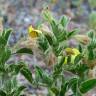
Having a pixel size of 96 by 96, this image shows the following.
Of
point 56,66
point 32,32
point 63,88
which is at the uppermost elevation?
point 32,32

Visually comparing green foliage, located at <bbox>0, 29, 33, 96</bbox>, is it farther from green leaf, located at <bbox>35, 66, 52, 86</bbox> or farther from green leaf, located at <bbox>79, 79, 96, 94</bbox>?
green leaf, located at <bbox>79, 79, 96, 94</bbox>

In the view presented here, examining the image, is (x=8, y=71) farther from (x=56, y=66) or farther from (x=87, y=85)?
(x=87, y=85)

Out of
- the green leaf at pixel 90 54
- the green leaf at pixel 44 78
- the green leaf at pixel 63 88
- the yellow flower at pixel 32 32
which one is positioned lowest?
the green leaf at pixel 63 88

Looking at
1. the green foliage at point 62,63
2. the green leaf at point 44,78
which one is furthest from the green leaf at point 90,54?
the green leaf at point 44,78

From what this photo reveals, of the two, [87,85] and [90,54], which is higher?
[90,54]

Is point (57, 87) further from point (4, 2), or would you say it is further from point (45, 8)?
point (4, 2)

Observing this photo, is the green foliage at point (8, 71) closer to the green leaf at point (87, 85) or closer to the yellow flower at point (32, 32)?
the yellow flower at point (32, 32)

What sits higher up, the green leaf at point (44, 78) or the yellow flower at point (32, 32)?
the yellow flower at point (32, 32)

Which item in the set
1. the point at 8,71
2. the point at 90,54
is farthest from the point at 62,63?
the point at 8,71

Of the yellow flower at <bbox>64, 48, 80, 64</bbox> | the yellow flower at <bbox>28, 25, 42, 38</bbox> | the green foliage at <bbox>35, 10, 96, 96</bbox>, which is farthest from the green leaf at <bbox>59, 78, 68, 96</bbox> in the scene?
the yellow flower at <bbox>28, 25, 42, 38</bbox>
